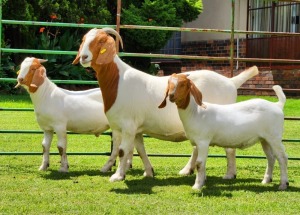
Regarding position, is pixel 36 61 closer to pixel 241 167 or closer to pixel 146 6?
pixel 241 167

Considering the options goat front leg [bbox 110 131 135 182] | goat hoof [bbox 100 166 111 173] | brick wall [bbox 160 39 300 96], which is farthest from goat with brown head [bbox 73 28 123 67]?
brick wall [bbox 160 39 300 96]

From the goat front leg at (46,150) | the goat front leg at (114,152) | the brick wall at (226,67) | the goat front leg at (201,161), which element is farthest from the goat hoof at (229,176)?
the brick wall at (226,67)

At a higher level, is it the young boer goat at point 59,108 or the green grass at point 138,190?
the young boer goat at point 59,108

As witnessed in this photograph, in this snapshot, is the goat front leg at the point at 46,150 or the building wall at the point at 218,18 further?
the building wall at the point at 218,18

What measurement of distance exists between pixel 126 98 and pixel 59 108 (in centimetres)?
110

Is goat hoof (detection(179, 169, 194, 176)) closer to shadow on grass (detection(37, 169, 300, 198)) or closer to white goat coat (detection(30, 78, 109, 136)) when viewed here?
shadow on grass (detection(37, 169, 300, 198))

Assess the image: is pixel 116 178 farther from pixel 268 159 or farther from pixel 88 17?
pixel 88 17

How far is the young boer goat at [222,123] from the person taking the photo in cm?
665

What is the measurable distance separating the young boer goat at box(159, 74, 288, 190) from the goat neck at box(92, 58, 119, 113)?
0.64m

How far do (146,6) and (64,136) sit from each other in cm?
1382

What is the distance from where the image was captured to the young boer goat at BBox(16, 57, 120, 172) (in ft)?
25.4

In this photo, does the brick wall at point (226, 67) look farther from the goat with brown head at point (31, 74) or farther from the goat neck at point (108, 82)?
the goat neck at point (108, 82)

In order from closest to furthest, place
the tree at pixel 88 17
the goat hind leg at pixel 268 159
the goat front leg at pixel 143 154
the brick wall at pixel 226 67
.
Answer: the goat hind leg at pixel 268 159
the goat front leg at pixel 143 154
the brick wall at pixel 226 67
the tree at pixel 88 17

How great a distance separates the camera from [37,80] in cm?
775
